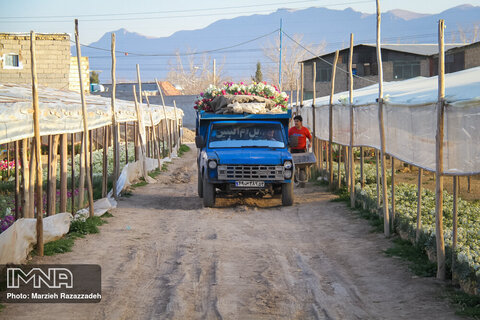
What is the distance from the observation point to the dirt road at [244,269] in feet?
23.2

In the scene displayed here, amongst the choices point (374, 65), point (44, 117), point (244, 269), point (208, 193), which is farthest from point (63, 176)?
point (374, 65)

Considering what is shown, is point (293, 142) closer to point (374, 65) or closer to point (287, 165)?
point (287, 165)

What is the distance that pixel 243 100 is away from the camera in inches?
641

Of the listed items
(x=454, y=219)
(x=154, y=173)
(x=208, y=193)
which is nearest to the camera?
(x=454, y=219)

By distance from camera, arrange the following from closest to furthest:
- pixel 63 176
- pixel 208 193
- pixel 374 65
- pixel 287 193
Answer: pixel 63 176 < pixel 208 193 < pixel 287 193 < pixel 374 65

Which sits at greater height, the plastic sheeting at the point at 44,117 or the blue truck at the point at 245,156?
the plastic sheeting at the point at 44,117

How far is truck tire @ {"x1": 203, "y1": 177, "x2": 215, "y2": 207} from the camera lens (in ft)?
47.7

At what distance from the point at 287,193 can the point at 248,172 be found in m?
1.06

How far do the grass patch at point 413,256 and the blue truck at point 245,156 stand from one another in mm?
4255

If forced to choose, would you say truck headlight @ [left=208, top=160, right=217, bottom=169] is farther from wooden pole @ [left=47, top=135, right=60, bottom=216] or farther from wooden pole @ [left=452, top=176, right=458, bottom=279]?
wooden pole @ [left=452, top=176, right=458, bottom=279]

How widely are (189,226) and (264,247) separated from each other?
2377 mm

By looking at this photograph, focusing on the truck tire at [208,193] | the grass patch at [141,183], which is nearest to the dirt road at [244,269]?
the truck tire at [208,193]

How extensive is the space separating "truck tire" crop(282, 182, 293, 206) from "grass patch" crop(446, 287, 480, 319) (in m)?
7.17

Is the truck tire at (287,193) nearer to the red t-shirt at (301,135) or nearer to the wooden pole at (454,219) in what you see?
the red t-shirt at (301,135)
